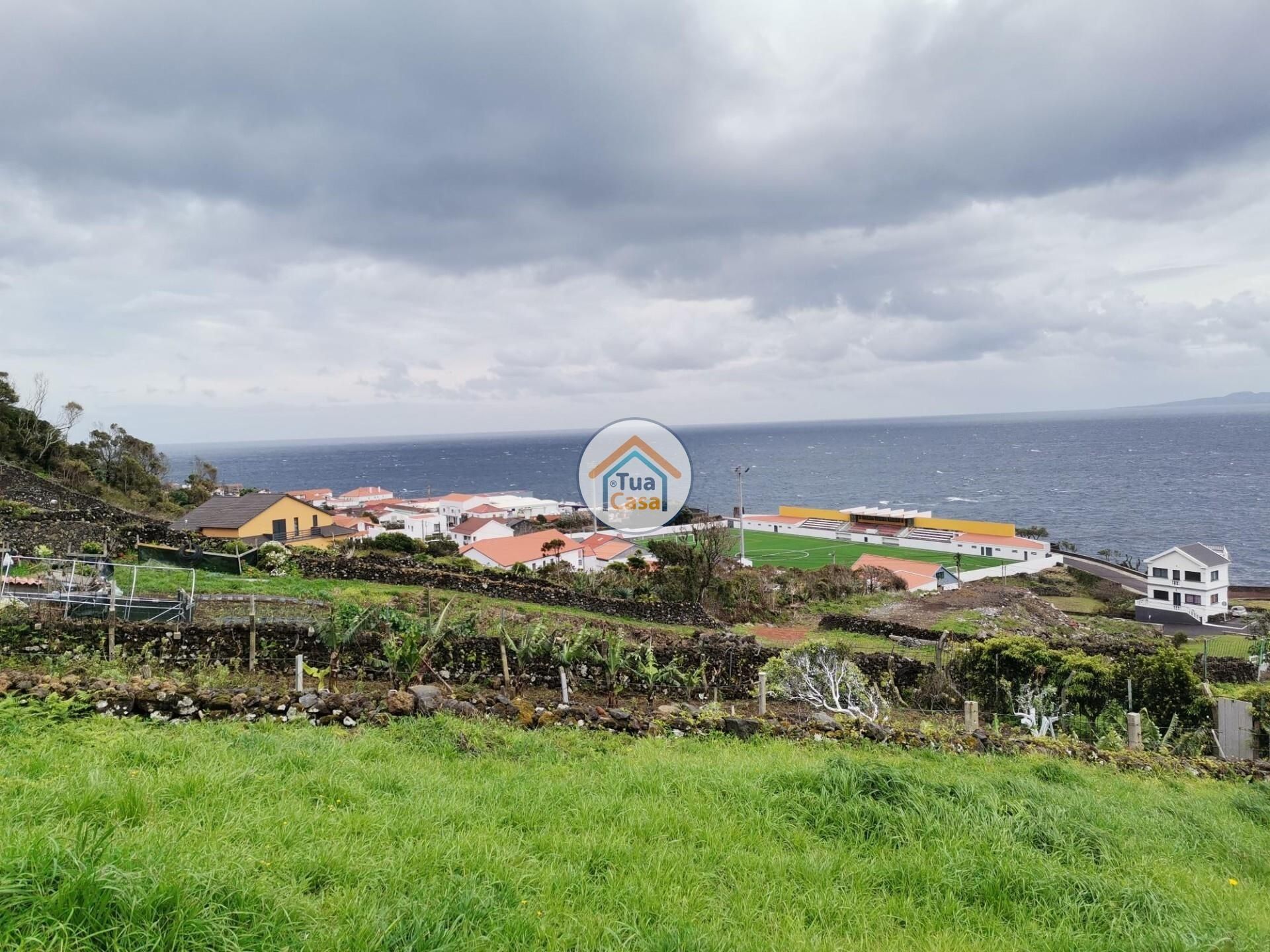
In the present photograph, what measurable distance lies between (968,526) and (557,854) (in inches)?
2564

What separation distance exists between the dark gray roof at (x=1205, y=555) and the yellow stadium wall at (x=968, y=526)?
19.6 metres

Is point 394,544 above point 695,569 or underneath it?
above

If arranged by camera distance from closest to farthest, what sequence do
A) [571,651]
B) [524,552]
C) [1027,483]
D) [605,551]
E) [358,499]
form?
[571,651] < [524,552] < [605,551] < [358,499] < [1027,483]

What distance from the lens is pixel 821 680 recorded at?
1166cm

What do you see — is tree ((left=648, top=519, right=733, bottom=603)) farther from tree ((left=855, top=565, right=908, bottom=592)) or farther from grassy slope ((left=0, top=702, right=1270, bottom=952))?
grassy slope ((left=0, top=702, right=1270, bottom=952))

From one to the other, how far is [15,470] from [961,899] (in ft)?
119

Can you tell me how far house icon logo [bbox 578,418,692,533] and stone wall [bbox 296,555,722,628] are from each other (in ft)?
16.0

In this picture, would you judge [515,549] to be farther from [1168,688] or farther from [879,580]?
[1168,688]

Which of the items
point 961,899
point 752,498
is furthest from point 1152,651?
point 752,498

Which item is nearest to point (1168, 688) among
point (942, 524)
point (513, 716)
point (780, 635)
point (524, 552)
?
point (513, 716)

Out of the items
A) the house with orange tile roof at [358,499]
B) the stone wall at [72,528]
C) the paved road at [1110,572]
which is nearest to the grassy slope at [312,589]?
the stone wall at [72,528]

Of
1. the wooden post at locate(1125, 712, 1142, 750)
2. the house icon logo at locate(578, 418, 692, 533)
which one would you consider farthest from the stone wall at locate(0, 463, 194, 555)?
the wooden post at locate(1125, 712, 1142, 750)

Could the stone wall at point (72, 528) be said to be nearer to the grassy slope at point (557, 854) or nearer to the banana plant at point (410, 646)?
the banana plant at point (410, 646)

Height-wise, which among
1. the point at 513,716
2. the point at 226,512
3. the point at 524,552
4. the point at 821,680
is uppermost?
the point at 226,512
